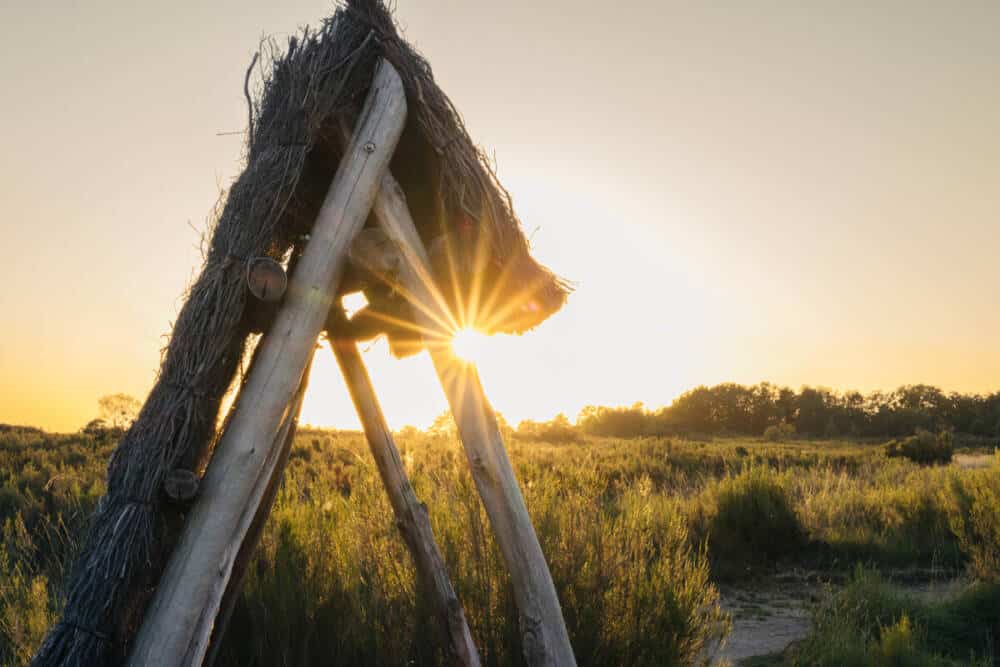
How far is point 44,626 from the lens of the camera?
4.03 meters

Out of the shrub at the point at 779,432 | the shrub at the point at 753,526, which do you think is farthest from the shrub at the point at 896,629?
the shrub at the point at 779,432

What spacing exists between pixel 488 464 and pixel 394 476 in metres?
0.86

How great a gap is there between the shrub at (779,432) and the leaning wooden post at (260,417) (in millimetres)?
45736

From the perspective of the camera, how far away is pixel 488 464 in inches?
136

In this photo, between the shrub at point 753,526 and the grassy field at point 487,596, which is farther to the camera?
the shrub at point 753,526

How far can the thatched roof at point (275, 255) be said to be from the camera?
264 centimetres

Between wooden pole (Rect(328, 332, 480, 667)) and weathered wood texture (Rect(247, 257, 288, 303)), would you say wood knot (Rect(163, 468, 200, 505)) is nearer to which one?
weathered wood texture (Rect(247, 257, 288, 303))

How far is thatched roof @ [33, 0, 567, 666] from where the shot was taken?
2637 mm

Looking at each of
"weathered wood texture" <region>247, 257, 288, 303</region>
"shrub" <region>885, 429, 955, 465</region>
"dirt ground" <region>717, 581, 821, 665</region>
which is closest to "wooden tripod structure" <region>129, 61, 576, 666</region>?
"weathered wood texture" <region>247, 257, 288, 303</region>

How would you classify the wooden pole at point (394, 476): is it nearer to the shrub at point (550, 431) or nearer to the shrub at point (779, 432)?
the shrub at point (550, 431)

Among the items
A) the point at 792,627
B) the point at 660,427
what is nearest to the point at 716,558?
the point at 792,627

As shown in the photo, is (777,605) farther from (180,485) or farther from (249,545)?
(180,485)

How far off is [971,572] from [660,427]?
41.1 meters

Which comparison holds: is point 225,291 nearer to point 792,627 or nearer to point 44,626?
point 44,626
